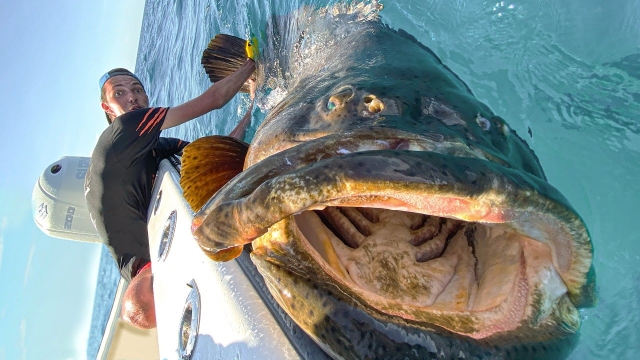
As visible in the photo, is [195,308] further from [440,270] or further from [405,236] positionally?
[440,270]

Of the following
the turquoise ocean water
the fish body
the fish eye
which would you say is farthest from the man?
the fish eye

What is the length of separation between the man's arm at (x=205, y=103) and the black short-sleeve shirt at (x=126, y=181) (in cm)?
12

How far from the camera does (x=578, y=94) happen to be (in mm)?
3586

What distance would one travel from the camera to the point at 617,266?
9.55 feet

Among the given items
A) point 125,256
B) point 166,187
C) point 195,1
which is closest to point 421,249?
point 166,187

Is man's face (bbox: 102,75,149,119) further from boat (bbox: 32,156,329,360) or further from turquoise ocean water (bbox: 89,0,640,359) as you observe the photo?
turquoise ocean water (bbox: 89,0,640,359)

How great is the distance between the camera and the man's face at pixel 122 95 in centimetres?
538

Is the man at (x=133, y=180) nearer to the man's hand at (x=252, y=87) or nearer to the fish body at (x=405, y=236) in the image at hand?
the man's hand at (x=252, y=87)

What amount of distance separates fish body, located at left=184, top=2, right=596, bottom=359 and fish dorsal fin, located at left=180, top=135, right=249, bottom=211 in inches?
25.4

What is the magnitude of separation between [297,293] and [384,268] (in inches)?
11.2

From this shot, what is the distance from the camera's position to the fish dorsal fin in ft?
7.55

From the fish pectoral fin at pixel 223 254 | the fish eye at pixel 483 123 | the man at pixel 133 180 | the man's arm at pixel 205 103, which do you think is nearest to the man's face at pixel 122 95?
the man at pixel 133 180

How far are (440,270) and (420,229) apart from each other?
0.74ft

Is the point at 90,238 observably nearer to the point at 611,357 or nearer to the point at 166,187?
the point at 166,187
